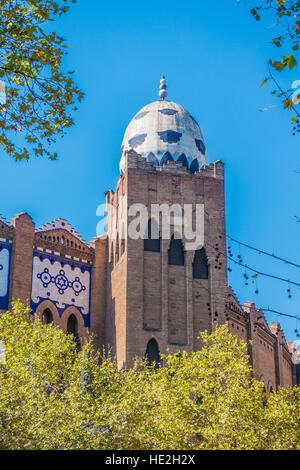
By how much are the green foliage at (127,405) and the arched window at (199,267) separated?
4237 millimetres

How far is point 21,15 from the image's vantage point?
33.6ft

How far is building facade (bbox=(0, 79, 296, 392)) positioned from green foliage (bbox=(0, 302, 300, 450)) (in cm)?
301

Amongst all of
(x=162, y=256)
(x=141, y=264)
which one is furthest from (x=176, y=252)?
(x=141, y=264)

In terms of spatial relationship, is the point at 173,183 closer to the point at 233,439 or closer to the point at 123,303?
the point at 123,303

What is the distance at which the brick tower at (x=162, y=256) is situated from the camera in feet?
71.2

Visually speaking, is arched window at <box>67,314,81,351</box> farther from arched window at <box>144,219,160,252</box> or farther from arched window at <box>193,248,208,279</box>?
arched window at <box>193,248,208,279</box>

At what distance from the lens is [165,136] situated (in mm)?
25141

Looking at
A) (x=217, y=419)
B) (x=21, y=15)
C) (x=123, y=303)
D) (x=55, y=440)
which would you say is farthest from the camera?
(x=123, y=303)

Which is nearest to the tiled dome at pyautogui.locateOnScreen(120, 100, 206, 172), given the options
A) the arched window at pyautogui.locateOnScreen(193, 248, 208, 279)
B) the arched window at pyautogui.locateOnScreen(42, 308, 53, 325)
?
the arched window at pyautogui.locateOnScreen(193, 248, 208, 279)

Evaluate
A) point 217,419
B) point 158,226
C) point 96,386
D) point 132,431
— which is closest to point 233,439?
point 217,419

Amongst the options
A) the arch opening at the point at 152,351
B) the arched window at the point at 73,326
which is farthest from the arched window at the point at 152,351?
the arched window at the point at 73,326

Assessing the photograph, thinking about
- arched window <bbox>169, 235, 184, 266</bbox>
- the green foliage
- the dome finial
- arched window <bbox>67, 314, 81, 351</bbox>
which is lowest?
the green foliage

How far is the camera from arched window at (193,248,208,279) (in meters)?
23.0
